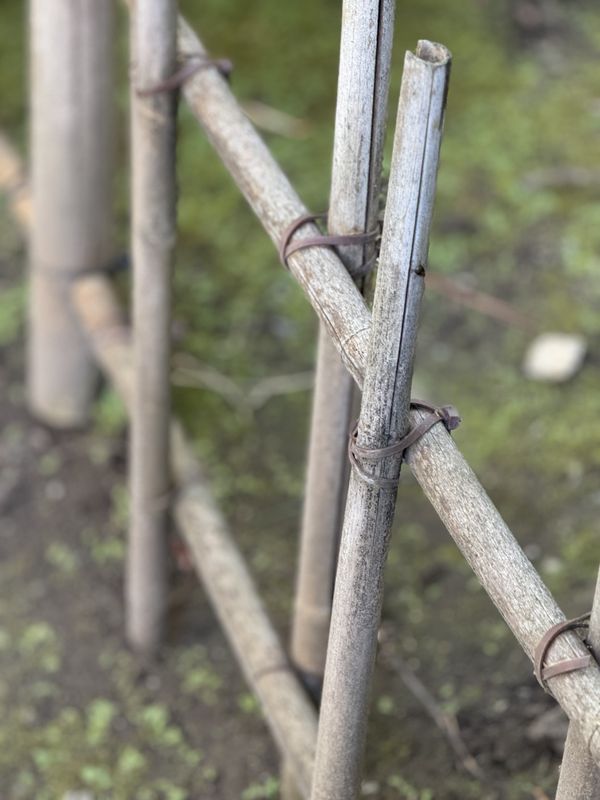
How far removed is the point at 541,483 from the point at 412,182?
1.74 meters

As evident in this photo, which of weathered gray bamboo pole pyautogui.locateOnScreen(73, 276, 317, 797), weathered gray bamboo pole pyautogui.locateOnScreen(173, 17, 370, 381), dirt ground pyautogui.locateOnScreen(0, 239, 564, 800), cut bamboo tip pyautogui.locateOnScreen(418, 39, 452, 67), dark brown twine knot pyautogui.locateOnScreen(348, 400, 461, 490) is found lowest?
dirt ground pyautogui.locateOnScreen(0, 239, 564, 800)

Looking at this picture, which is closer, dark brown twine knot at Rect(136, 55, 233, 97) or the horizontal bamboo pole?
the horizontal bamboo pole

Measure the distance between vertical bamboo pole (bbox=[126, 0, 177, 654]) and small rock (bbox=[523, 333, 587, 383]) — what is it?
1096 mm

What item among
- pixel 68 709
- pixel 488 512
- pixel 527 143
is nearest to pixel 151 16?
pixel 488 512

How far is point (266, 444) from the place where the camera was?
3.16 metres

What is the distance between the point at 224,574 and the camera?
2.46 metres

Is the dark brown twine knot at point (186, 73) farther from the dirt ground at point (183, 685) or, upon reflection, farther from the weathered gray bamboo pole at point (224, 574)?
the dirt ground at point (183, 685)

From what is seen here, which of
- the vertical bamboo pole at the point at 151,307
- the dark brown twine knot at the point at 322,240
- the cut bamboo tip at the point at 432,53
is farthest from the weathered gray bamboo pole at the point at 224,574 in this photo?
the cut bamboo tip at the point at 432,53

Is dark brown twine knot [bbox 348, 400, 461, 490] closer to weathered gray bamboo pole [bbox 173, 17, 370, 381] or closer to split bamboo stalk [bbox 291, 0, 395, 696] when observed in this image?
weathered gray bamboo pole [bbox 173, 17, 370, 381]

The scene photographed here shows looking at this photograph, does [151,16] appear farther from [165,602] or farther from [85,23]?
[165,602]

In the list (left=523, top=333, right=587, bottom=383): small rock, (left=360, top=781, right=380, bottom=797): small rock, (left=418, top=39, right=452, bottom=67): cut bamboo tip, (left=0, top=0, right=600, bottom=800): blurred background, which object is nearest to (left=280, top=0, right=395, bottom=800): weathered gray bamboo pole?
(left=360, top=781, right=380, bottom=797): small rock

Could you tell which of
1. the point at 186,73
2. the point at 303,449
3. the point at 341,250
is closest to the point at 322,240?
the point at 341,250

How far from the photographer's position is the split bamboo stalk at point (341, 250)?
150 centimetres

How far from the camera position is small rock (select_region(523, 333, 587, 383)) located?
316 cm
